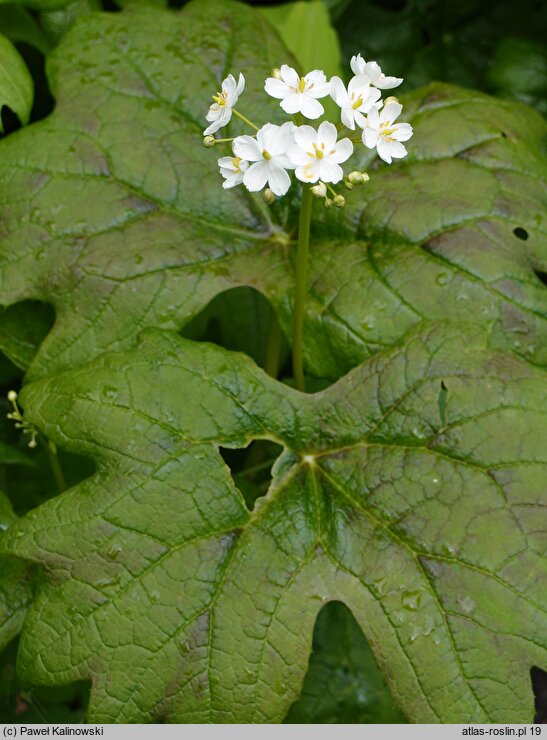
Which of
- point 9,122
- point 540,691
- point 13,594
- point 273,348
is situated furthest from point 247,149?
point 540,691

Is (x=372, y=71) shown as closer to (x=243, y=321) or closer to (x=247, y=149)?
(x=247, y=149)

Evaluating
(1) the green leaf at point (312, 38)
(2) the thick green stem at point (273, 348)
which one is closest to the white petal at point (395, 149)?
(2) the thick green stem at point (273, 348)

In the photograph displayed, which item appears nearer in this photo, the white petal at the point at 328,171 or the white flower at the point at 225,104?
the white petal at the point at 328,171

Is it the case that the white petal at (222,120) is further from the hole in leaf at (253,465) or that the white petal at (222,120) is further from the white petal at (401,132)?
the hole in leaf at (253,465)

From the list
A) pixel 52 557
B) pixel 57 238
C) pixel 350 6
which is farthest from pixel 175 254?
pixel 350 6

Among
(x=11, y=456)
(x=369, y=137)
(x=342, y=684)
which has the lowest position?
(x=342, y=684)

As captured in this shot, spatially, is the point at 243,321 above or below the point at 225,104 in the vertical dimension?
below

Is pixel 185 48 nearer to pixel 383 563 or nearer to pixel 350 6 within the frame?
pixel 350 6
